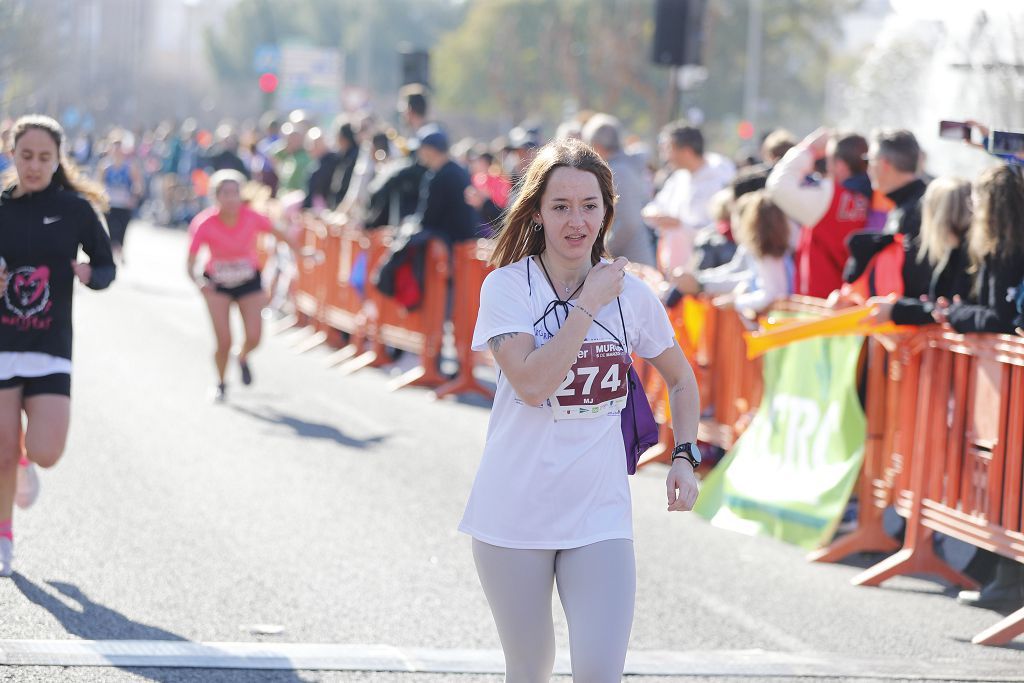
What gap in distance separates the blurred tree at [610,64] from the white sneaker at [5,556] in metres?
62.9

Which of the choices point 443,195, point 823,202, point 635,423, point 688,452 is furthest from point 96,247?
point 443,195

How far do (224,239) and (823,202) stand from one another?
Answer: 17.5ft

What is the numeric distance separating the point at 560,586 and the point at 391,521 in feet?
14.6

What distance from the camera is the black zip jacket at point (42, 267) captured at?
680 cm

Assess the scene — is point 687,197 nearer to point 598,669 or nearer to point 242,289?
point 242,289

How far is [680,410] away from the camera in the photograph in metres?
4.39

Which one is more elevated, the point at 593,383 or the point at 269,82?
the point at 269,82

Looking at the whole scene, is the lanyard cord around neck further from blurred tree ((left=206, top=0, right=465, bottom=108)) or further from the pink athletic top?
blurred tree ((left=206, top=0, right=465, bottom=108))

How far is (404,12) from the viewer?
421ft

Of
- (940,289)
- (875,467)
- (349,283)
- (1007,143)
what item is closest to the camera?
(1007,143)

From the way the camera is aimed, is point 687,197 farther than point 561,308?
Yes

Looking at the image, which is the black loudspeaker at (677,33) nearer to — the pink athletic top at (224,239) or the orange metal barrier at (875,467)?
the pink athletic top at (224,239)

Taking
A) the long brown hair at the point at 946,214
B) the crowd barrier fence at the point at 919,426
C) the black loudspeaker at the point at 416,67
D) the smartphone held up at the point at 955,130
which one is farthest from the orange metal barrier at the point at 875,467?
the black loudspeaker at the point at 416,67

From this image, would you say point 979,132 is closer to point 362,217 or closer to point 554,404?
point 554,404
